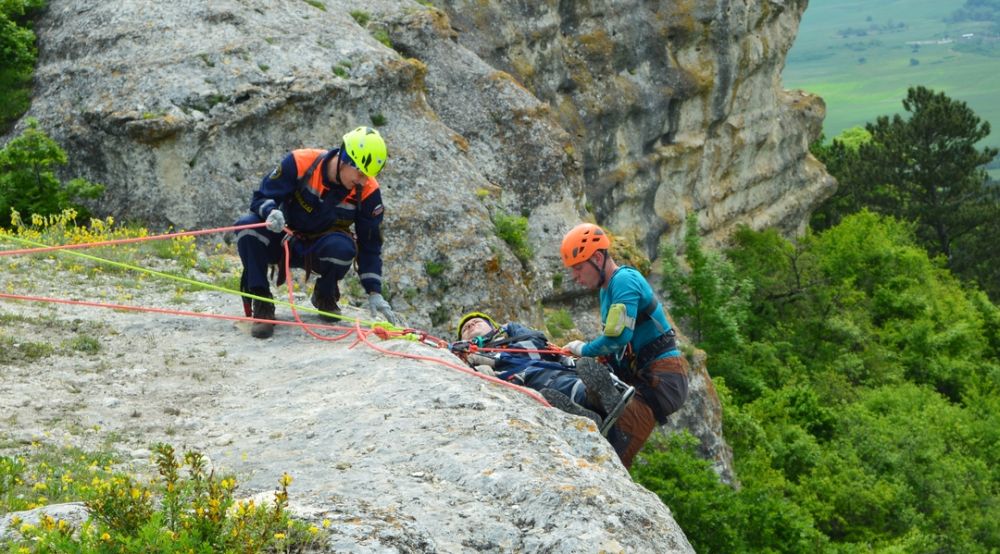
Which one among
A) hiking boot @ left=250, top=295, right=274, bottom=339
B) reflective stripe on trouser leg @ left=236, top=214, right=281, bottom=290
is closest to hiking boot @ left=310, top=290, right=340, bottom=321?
hiking boot @ left=250, top=295, right=274, bottom=339

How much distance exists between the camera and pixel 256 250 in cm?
1093

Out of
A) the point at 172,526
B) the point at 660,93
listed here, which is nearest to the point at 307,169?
the point at 172,526

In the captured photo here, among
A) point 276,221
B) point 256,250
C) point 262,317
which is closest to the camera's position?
point 276,221

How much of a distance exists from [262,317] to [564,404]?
3.44m

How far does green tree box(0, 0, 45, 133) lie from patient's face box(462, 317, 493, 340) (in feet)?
28.2

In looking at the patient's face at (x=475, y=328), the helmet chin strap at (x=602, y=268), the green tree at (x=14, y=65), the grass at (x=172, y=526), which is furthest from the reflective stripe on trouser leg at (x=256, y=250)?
the green tree at (x=14, y=65)

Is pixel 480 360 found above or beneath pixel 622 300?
beneath

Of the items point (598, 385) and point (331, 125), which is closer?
point (598, 385)

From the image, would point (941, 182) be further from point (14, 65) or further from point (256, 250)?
point (256, 250)

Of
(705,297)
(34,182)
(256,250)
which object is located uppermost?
(34,182)

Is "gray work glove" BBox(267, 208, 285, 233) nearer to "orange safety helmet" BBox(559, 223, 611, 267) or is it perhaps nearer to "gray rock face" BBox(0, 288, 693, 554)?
"gray rock face" BBox(0, 288, 693, 554)

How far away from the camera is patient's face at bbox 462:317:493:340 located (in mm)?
11750

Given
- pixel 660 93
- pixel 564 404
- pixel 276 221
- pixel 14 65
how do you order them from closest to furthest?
pixel 564 404
pixel 276 221
pixel 14 65
pixel 660 93

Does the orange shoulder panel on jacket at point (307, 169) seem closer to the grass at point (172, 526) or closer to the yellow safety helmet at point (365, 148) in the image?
the yellow safety helmet at point (365, 148)
